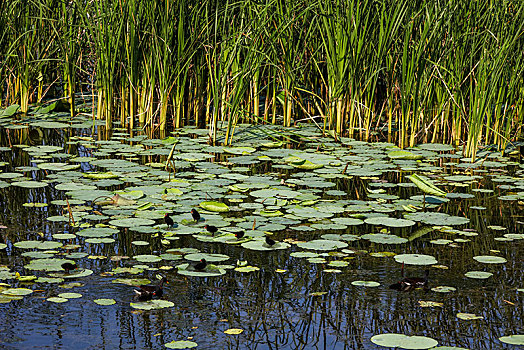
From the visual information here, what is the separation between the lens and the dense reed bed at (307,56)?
21.2ft

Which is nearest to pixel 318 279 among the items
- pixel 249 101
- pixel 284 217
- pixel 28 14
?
pixel 284 217

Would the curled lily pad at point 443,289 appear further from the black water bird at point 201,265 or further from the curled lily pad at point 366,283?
the black water bird at point 201,265

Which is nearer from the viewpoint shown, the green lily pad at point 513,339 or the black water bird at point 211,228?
the green lily pad at point 513,339

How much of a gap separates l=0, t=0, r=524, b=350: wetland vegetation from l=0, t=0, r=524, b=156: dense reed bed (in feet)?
0.10

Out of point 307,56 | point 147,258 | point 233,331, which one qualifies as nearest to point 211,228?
point 147,258

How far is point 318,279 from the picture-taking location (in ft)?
11.5

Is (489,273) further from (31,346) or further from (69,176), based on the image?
(69,176)

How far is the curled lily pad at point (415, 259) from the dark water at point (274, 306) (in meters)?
0.05

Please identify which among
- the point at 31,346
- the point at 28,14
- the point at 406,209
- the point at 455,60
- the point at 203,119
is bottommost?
the point at 31,346

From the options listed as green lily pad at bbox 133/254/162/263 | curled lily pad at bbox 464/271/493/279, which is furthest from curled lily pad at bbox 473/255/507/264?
green lily pad at bbox 133/254/162/263

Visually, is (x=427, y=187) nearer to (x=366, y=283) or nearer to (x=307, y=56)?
(x=366, y=283)

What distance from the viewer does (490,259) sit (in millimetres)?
3838

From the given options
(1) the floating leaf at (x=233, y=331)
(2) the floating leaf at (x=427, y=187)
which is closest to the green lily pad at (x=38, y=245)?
(1) the floating leaf at (x=233, y=331)

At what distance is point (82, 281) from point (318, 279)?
1.07m
